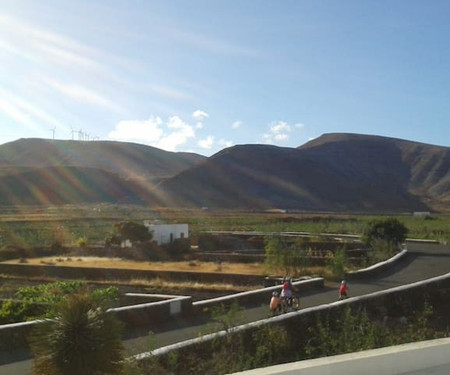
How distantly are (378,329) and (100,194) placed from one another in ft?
375

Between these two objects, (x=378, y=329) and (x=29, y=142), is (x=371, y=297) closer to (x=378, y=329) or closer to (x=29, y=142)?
(x=378, y=329)

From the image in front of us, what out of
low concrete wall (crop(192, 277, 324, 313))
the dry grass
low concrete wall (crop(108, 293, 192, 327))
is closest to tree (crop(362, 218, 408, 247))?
the dry grass

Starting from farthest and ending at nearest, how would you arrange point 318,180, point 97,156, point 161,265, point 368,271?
1. point 97,156
2. point 318,180
3. point 161,265
4. point 368,271

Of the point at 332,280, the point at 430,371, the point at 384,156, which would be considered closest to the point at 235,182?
the point at 384,156

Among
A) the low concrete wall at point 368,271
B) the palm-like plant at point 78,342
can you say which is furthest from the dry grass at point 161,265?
the palm-like plant at point 78,342

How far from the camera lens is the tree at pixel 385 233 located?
3075 centimetres

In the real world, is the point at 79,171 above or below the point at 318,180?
above

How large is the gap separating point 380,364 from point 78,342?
10.6 ft

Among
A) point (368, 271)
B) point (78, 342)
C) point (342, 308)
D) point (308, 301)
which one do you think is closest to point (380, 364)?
point (78, 342)

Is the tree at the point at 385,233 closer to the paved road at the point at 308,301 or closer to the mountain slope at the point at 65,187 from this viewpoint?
the paved road at the point at 308,301

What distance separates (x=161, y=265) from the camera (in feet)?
97.4

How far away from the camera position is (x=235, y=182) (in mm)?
120438

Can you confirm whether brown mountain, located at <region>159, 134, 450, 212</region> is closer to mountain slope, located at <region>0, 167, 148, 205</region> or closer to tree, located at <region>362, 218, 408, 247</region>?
mountain slope, located at <region>0, 167, 148, 205</region>

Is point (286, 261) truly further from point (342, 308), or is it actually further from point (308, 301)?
point (342, 308)
